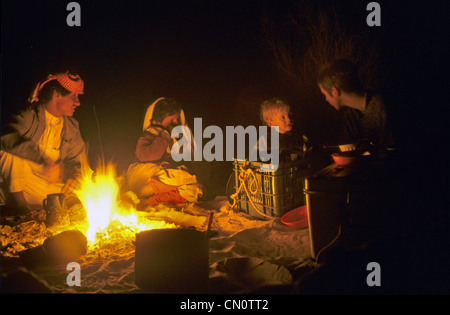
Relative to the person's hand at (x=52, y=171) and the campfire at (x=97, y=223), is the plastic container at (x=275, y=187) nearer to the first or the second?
the campfire at (x=97, y=223)

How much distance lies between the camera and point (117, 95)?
7.02m

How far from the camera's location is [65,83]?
667 centimetres

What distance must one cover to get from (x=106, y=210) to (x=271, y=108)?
10.3 ft

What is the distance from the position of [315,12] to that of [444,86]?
7.40 feet

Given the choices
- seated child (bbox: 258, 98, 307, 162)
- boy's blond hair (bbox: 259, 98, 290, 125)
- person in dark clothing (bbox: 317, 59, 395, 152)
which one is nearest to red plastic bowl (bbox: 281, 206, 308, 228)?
person in dark clothing (bbox: 317, 59, 395, 152)

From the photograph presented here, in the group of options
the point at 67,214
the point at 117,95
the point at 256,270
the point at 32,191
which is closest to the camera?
the point at 256,270

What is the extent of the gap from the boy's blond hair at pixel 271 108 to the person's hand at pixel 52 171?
3467 mm

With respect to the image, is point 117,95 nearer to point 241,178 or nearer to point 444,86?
point 241,178

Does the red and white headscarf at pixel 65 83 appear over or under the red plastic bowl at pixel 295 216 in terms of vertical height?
over

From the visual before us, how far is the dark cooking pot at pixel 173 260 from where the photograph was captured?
11.8 feet

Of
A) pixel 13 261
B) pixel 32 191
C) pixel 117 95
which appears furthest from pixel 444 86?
pixel 32 191

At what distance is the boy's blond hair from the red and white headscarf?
308 cm

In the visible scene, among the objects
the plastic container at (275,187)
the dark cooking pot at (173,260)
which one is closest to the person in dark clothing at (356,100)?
the plastic container at (275,187)

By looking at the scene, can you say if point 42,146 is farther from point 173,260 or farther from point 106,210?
point 173,260
